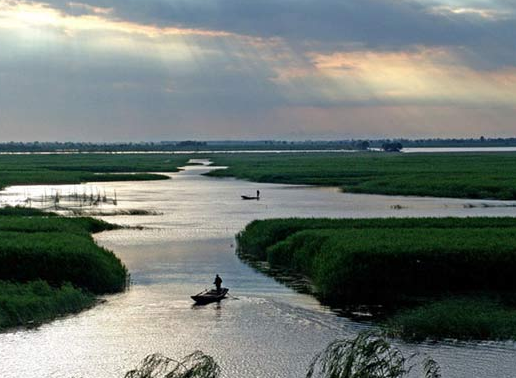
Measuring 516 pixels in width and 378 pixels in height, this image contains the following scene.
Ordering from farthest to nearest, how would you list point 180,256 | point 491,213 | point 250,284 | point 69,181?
point 69,181, point 491,213, point 180,256, point 250,284

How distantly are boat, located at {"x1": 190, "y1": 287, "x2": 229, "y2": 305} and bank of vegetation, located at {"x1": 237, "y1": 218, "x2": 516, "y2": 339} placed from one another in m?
4.09

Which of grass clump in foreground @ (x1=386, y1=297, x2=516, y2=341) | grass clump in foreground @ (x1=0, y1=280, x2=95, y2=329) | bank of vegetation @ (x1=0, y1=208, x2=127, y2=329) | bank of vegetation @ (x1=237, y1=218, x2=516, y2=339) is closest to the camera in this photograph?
grass clump in foreground @ (x1=386, y1=297, x2=516, y2=341)

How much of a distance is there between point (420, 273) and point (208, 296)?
871 centimetres

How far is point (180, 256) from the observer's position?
156ft

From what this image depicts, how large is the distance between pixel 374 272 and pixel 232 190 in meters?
66.3

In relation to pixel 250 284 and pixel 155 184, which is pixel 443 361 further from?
pixel 155 184

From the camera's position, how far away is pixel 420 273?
1423 inches

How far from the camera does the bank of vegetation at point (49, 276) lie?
3156 centimetres

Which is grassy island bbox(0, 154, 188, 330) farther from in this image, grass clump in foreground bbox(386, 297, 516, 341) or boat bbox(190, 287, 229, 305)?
grass clump in foreground bbox(386, 297, 516, 341)

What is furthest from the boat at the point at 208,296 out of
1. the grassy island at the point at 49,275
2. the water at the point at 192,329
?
the grassy island at the point at 49,275

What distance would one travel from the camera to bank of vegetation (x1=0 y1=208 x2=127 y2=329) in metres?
31.6

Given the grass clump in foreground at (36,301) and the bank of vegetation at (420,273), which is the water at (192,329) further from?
the bank of vegetation at (420,273)

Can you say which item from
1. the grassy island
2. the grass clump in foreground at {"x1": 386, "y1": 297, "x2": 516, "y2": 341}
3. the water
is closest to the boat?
the water

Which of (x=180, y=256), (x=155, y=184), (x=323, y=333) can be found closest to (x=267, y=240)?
(x=180, y=256)
